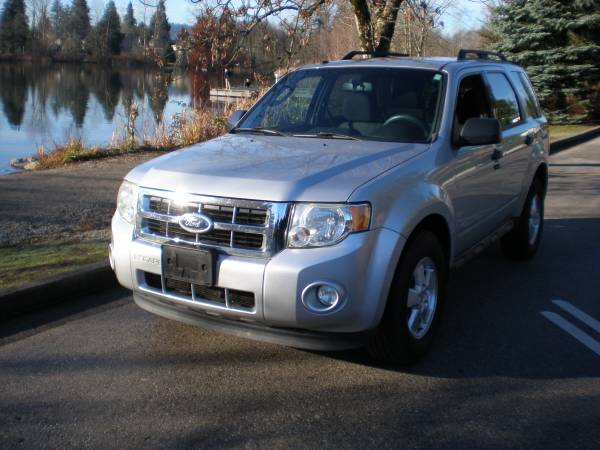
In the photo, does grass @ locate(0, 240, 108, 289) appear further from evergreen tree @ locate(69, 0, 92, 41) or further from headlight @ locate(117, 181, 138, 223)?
evergreen tree @ locate(69, 0, 92, 41)

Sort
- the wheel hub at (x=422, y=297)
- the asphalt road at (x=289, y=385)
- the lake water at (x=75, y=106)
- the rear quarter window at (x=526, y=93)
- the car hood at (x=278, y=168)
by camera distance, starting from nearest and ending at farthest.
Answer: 1. the asphalt road at (x=289, y=385)
2. the car hood at (x=278, y=168)
3. the wheel hub at (x=422, y=297)
4. the rear quarter window at (x=526, y=93)
5. the lake water at (x=75, y=106)

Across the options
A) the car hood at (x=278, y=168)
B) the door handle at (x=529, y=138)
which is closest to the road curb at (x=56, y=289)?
the car hood at (x=278, y=168)

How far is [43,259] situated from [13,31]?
212ft

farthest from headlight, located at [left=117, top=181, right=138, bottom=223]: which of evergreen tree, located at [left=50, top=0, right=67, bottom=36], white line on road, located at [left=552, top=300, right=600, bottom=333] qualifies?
evergreen tree, located at [left=50, top=0, right=67, bottom=36]

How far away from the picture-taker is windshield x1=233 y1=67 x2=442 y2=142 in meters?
5.16

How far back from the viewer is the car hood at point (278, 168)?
3939 mm

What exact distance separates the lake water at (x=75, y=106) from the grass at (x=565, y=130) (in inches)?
410

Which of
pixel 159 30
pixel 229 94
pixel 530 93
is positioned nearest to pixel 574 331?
pixel 530 93

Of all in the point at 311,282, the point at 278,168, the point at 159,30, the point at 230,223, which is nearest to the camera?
the point at 311,282

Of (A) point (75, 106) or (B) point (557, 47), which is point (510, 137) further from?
(A) point (75, 106)

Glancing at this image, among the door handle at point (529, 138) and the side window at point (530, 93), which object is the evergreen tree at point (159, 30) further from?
the door handle at point (529, 138)

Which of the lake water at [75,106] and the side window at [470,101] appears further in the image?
the lake water at [75,106]

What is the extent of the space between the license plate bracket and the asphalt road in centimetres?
63

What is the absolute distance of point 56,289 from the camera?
5.48 metres
